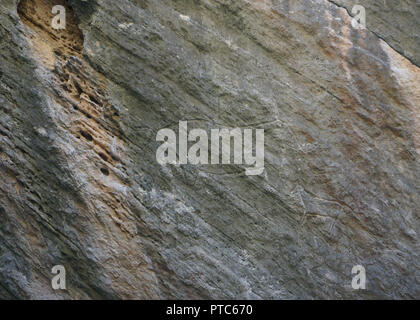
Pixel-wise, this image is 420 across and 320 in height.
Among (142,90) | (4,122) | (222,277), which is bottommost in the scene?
(222,277)

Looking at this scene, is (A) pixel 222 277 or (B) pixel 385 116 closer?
(A) pixel 222 277

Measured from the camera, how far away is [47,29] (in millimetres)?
5766

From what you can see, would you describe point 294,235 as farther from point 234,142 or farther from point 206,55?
point 206,55

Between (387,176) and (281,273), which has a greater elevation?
(387,176)

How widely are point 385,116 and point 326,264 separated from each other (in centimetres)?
179

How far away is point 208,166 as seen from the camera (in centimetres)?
549

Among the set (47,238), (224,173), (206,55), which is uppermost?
(206,55)

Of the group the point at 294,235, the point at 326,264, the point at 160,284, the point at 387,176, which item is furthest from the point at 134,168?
the point at 387,176

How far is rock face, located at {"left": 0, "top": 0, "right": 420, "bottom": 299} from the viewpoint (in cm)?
525

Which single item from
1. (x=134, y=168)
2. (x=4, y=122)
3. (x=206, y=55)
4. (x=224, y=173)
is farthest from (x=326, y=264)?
(x=4, y=122)

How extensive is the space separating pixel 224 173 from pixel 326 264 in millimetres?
1457

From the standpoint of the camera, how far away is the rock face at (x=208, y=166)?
5.25 metres

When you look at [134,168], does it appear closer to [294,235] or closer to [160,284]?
[160,284]

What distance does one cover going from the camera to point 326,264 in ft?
17.6
